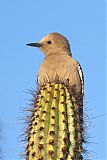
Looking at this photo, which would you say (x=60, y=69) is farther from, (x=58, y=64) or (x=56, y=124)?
(x=56, y=124)

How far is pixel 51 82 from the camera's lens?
450 cm

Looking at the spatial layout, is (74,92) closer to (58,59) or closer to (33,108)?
(33,108)

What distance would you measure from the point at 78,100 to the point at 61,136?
55cm

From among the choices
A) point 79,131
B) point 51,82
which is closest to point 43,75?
point 51,82

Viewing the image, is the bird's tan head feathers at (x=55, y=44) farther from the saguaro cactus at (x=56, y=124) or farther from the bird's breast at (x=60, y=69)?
the saguaro cactus at (x=56, y=124)

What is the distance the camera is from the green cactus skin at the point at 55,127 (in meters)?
3.97

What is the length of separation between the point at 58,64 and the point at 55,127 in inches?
66.0

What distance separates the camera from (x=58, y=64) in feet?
18.3

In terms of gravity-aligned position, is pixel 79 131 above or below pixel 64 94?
below

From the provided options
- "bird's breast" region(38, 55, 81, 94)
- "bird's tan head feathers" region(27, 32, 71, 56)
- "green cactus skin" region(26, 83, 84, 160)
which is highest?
"bird's tan head feathers" region(27, 32, 71, 56)

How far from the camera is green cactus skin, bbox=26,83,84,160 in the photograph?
3.97 m

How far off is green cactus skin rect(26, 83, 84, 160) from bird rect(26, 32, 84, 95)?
369mm

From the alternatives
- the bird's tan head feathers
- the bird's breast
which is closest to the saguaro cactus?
the bird's breast

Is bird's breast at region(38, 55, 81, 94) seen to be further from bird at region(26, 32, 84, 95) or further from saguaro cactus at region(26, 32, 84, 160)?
saguaro cactus at region(26, 32, 84, 160)
